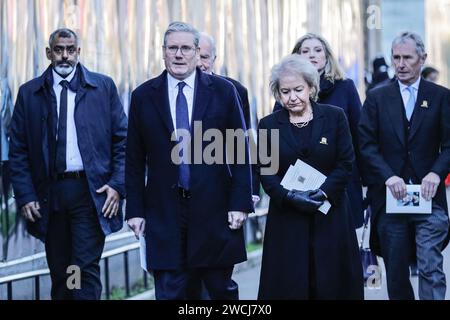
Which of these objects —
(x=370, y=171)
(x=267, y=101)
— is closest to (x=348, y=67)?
(x=267, y=101)

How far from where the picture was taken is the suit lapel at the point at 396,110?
27.7 feet

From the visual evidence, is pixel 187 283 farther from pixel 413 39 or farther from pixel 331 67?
pixel 413 39

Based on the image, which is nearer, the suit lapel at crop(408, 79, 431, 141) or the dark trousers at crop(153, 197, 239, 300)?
the dark trousers at crop(153, 197, 239, 300)

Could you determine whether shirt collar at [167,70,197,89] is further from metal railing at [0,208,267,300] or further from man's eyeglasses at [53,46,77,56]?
metal railing at [0,208,267,300]

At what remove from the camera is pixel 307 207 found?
7.45 metres

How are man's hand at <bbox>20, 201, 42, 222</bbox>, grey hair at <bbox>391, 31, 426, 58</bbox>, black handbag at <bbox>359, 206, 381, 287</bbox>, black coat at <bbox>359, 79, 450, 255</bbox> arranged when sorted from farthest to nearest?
black handbag at <bbox>359, 206, 381, 287</bbox>
grey hair at <bbox>391, 31, 426, 58</bbox>
black coat at <bbox>359, 79, 450, 255</bbox>
man's hand at <bbox>20, 201, 42, 222</bbox>

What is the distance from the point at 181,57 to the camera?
25.2 ft

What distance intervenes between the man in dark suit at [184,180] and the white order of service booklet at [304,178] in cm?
25

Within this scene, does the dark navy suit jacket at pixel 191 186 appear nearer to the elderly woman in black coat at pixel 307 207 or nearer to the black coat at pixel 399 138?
the elderly woman in black coat at pixel 307 207

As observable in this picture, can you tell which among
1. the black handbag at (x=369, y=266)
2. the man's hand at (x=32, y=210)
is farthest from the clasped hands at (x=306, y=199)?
the black handbag at (x=369, y=266)

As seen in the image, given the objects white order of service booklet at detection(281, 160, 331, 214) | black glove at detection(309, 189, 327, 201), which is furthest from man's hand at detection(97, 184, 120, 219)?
black glove at detection(309, 189, 327, 201)

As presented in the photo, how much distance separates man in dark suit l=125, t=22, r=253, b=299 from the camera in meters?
7.57
